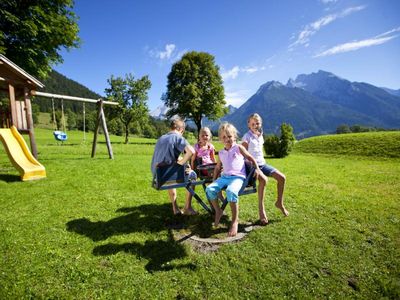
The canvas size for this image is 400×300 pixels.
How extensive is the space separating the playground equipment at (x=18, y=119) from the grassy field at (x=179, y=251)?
1.79 m

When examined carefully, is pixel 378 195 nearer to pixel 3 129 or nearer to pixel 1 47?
pixel 3 129

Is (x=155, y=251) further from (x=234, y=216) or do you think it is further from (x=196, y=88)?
(x=196, y=88)

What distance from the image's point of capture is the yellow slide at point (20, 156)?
871 cm

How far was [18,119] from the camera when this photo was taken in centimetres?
1073

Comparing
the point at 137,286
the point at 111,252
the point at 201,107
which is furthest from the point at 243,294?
the point at 201,107

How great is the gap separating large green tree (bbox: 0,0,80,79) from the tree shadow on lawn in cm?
1364

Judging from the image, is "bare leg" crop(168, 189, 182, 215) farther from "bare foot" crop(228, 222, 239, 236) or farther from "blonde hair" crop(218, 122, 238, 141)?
"blonde hair" crop(218, 122, 238, 141)

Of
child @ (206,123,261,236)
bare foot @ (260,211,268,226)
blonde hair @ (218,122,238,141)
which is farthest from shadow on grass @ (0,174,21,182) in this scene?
bare foot @ (260,211,268,226)

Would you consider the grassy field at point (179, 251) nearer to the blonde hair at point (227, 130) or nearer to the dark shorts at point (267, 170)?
the dark shorts at point (267, 170)

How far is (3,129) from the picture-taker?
997 cm

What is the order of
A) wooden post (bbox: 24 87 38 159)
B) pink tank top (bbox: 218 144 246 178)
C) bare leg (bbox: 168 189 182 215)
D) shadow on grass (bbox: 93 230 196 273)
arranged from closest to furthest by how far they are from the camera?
shadow on grass (bbox: 93 230 196 273) < pink tank top (bbox: 218 144 246 178) < bare leg (bbox: 168 189 182 215) < wooden post (bbox: 24 87 38 159)

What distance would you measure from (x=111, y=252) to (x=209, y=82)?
38294 millimetres

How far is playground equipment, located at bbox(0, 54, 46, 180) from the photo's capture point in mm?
9062

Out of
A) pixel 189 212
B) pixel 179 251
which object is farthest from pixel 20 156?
pixel 179 251
